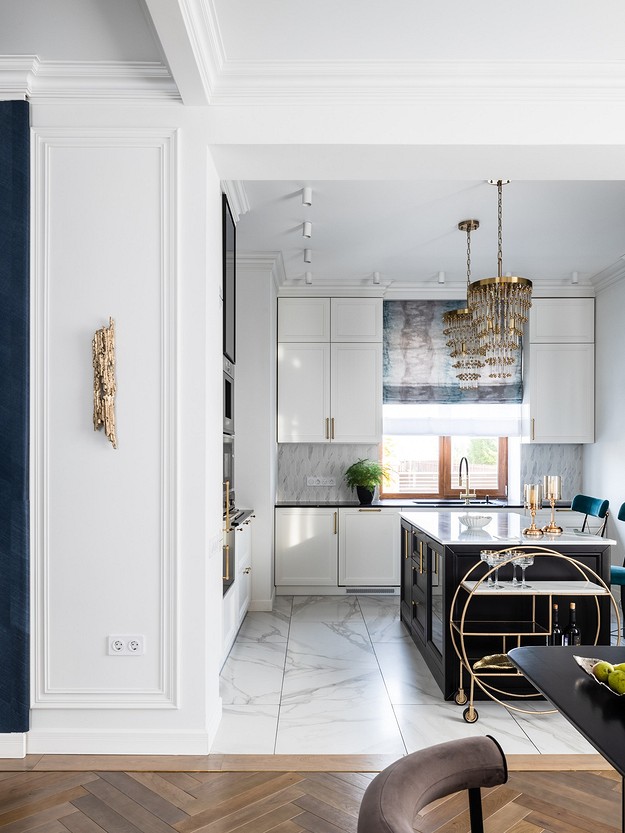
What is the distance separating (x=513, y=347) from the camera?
4.14m

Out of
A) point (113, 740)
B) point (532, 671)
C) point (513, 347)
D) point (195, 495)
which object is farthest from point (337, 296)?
point (532, 671)

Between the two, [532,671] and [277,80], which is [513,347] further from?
[532,671]

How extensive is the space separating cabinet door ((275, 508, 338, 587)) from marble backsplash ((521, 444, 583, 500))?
6.66ft

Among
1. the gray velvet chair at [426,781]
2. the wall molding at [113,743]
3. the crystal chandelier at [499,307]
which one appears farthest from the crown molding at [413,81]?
the wall molding at [113,743]

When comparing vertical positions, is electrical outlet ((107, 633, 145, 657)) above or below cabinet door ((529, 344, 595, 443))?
below

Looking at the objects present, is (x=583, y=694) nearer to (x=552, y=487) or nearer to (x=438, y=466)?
(x=552, y=487)

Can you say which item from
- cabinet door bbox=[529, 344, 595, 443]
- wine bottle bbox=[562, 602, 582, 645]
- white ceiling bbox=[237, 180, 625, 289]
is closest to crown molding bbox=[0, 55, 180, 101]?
white ceiling bbox=[237, 180, 625, 289]

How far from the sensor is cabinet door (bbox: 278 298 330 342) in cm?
621

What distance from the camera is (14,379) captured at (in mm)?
2764

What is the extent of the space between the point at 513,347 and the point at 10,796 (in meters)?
3.45

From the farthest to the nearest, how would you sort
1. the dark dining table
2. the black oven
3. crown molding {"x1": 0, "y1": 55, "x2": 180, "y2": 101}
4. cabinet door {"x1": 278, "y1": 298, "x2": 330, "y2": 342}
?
cabinet door {"x1": 278, "y1": 298, "x2": 330, "y2": 342} → the black oven → crown molding {"x1": 0, "y1": 55, "x2": 180, "y2": 101} → the dark dining table

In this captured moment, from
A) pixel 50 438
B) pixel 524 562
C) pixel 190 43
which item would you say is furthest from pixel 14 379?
pixel 524 562

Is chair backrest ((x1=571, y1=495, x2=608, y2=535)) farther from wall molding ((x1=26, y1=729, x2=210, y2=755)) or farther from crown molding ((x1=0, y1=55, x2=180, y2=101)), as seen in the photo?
crown molding ((x1=0, y1=55, x2=180, y2=101))

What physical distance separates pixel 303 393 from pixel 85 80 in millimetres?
3703
